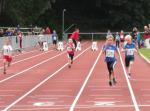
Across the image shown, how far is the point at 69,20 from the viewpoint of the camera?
89500 millimetres

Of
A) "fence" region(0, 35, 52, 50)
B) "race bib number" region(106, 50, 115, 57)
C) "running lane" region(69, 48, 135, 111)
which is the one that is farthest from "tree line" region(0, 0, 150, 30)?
"race bib number" region(106, 50, 115, 57)

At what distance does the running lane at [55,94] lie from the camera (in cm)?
1602

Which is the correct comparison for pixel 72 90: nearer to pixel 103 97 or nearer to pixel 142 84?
pixel 103 97

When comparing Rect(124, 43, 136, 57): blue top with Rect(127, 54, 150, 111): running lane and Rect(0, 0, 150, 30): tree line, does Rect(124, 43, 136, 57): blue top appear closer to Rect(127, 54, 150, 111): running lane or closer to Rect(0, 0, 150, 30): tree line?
Rect(127, 54, 150, 111): running lane

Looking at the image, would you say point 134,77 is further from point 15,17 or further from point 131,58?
point 15,17

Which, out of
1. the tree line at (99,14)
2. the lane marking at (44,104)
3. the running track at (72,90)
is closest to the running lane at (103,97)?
the running track at (72,90)

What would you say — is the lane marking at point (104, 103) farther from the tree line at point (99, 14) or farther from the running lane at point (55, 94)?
the tree line at point (99, 14)

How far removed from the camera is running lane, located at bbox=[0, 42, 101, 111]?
52.5 feet

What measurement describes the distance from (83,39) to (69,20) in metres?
10.6

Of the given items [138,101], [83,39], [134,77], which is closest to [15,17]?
[83,39]

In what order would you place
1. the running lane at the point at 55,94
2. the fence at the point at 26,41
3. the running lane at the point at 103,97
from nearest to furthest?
the running lane at the point at 103,97, the running lane at the point at 55,94, the fence at the point at 26,41

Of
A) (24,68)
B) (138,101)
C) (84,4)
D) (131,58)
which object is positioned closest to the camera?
(138,101)

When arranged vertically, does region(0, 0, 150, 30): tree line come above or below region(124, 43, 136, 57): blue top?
above

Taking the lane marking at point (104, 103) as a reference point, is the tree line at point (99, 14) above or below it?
above
